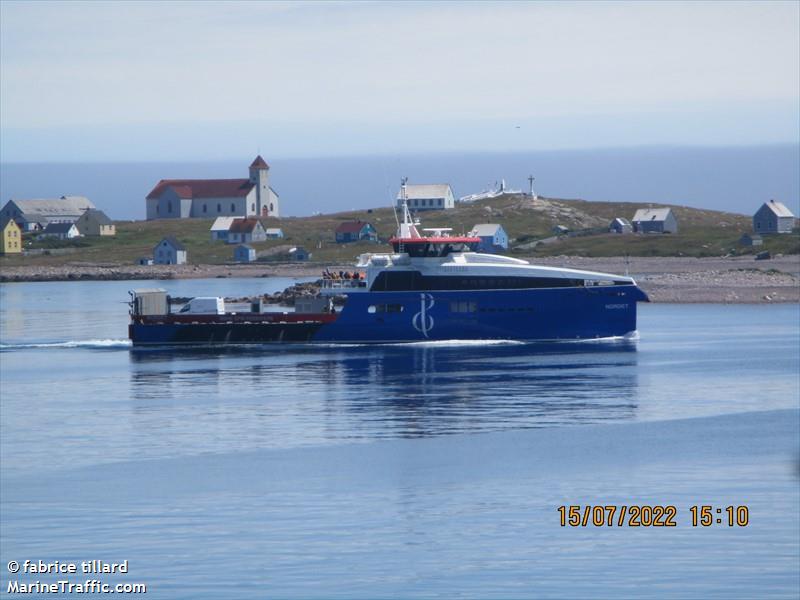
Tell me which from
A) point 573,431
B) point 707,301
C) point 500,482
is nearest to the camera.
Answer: point 500,482

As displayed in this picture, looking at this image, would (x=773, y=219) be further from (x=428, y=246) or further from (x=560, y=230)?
(x=428, y=246)

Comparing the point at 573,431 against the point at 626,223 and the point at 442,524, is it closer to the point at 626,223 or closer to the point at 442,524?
the point at 442,524

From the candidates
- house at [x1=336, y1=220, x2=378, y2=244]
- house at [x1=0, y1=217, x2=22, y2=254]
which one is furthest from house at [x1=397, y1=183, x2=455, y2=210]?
house at [x1=0, y1=217, x2=22, y2=254]

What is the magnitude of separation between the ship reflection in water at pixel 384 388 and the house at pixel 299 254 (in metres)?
70.7

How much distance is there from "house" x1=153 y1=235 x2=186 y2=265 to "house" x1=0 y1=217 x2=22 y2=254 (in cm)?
2193

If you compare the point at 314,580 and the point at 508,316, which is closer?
the point at 314,580

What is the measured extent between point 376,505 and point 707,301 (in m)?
56.2

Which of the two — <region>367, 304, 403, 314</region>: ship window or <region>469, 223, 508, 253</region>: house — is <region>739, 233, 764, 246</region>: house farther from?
<region>367, 304, 403, 314</region>: ship window

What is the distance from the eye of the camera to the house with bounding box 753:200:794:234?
120312 mm

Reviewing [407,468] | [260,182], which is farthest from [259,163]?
A: [407,468]

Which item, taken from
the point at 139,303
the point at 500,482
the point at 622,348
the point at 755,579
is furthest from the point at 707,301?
the point at 755,579

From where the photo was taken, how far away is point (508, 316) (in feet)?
177

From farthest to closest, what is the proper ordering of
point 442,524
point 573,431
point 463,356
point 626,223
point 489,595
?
1. point 626,223
2. point 463,356
3. point 573,431
4. point 442,524
5. point 489,595

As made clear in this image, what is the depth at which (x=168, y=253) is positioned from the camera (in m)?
130
